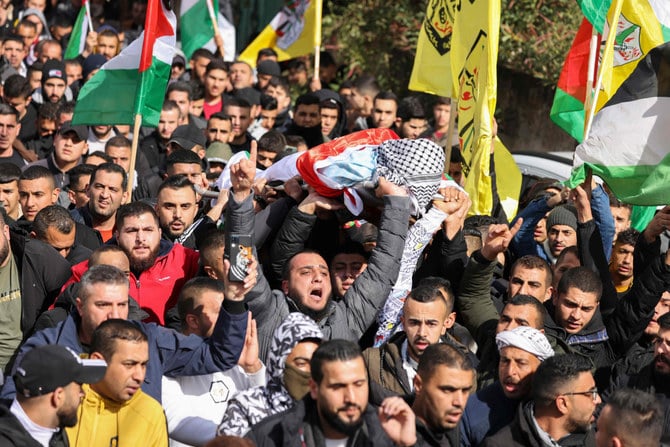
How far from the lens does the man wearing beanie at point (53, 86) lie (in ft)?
43.2

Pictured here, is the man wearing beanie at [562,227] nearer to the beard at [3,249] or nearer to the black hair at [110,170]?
the black hair at [110,170]

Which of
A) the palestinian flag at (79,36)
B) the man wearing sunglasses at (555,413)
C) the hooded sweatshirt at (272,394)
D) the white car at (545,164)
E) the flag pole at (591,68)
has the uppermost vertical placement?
the flag pole at (591,68)

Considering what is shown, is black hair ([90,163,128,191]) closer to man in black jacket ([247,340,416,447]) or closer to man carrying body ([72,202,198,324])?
man carrying body ([72,202,198,324])

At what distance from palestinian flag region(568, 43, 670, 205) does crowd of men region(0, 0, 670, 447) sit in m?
0.23

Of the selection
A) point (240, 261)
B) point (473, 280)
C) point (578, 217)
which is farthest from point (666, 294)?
point (240, 261)

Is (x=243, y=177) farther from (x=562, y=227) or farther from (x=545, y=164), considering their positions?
(x=545, y=164)

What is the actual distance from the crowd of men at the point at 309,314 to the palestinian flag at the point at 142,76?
1.63 feet

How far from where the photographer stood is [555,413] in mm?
6316

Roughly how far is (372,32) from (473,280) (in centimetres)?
890

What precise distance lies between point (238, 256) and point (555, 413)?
5.72 ft

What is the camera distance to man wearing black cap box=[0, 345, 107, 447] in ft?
17.8

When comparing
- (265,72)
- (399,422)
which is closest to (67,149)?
(265,72)

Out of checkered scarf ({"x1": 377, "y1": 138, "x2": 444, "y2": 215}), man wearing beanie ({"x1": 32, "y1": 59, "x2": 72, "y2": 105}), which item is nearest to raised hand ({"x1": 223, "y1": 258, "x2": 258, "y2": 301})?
checkered scarf ({"x1": 377, "y1": 138, "x2": 444, "y2": 215})

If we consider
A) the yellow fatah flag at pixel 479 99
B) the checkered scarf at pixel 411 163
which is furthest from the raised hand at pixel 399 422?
the yellow fatah flag at pixel 479 99
